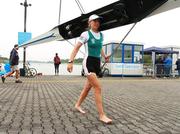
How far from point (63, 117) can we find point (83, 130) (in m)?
1.30

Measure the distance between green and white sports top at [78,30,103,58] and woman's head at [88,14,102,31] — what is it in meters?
0.10

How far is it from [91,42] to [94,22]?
38 centimetres

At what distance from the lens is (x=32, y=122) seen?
263 inches

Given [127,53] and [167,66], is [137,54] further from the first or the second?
[167,66]

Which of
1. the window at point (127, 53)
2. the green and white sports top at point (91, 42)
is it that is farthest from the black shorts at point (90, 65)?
the window at point (127, 53)

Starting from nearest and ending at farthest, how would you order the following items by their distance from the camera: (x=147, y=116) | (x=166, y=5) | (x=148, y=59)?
(x=166, y=5), (x=147, y=116), (x=148, y=59)

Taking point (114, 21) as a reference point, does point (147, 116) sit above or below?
below

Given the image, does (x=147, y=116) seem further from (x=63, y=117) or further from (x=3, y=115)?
(x=3, y=115)

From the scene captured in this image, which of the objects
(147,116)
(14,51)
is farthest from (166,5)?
(14,51)

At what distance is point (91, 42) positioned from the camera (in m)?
7.09

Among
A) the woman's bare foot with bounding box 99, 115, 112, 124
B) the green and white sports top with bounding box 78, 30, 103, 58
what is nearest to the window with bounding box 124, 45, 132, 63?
the green and white sports top with bounding box 78, 30, 103, 58

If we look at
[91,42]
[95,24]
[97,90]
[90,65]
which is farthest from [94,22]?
[97,90]

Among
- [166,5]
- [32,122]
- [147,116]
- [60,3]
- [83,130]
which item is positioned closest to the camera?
[166,5]

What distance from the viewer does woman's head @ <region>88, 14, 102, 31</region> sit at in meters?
6.87
